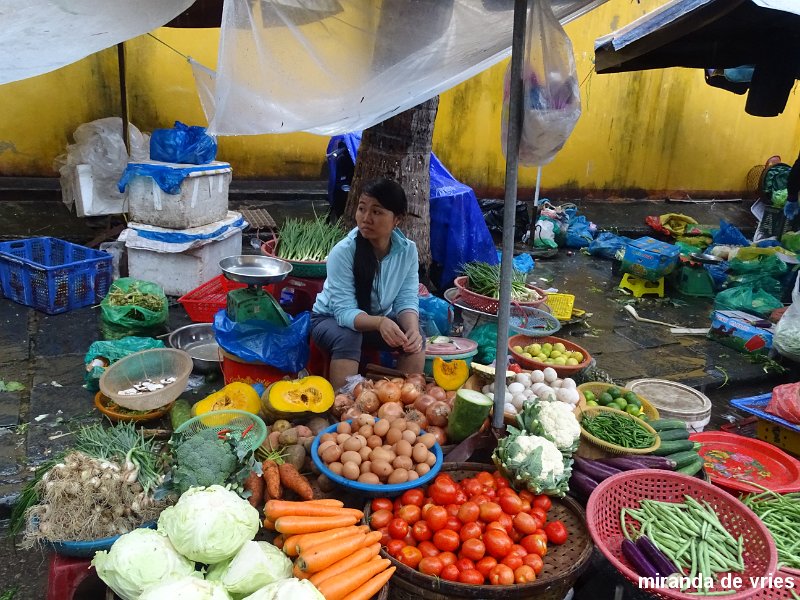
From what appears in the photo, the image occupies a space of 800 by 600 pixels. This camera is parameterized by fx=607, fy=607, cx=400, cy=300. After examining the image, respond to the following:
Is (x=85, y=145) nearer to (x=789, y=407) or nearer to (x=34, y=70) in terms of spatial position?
(x=34, y=70)

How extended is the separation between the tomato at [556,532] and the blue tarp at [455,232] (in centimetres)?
361

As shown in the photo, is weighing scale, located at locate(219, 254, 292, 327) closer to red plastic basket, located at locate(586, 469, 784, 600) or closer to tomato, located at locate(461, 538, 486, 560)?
tomato, located at locate(461, 538, 486, 560)

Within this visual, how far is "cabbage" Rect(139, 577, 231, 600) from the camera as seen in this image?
186cm

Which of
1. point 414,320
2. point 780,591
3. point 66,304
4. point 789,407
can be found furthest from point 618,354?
point 66,304

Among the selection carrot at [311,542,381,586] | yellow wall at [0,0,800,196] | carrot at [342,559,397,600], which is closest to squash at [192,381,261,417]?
carrot at [311,542,381,586]

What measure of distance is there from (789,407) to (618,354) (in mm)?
1840

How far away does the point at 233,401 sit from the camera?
11.4 feet

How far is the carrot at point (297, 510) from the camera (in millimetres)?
2434

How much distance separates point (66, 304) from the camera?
17.7 feet

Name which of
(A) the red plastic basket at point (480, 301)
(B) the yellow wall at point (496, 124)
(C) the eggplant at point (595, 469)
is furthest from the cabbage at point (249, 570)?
(B) the yellow wall at point (496, 124)

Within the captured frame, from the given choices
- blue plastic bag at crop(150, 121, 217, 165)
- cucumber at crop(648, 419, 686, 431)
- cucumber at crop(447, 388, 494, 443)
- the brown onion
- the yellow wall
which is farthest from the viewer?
the yellow wall

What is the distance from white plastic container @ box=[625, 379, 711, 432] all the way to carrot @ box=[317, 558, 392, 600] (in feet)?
8.64

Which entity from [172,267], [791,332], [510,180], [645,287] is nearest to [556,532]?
[510,180]

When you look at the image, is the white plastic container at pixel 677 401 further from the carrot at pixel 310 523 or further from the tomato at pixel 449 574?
the carrot at pixel 310 523
